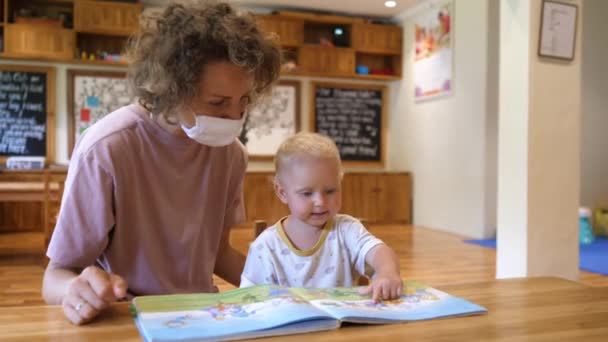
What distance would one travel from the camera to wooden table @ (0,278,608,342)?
2.10 ft

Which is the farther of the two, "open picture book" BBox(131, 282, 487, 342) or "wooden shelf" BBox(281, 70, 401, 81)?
"wooden shelf" BBox(281, 70, 401, 81)

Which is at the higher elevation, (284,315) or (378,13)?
(378,13)

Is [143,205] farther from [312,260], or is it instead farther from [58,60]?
[58,60]

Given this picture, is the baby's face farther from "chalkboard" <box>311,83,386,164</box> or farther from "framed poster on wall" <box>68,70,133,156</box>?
"chalkboard" <box>311,83,386,164</box>

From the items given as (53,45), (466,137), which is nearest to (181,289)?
(466,137)

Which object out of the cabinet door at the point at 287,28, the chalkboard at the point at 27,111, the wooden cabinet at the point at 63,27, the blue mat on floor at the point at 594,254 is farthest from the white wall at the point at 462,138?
the chalkboard at the point at 27,111

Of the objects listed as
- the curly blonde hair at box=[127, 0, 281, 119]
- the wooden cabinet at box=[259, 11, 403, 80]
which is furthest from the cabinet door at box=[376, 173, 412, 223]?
the curly blonde hair at box=[127, 0, 281, 119]

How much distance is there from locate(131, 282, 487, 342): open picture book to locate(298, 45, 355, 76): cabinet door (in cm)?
549

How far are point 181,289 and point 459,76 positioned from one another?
4.78 meters

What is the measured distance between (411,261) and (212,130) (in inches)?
119

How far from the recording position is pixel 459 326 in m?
0.70

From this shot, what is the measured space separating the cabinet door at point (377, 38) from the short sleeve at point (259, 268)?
215 inches

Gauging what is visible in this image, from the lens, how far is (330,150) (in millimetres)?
1121

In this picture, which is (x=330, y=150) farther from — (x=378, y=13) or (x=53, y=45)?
(x=378, y=13)
